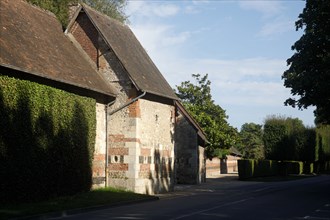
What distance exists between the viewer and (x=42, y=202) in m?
17.2

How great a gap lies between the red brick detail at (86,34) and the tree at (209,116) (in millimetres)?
21408

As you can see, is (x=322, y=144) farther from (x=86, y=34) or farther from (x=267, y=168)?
(x=86, y=34)

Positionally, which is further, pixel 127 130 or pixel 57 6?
pixel 57 6

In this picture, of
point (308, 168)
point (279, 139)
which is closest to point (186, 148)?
→ point (279, 139)

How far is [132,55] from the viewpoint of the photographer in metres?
26.7

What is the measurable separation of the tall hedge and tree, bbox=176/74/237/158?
2529cm

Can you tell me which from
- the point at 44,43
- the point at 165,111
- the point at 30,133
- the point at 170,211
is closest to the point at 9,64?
the point at 30,133

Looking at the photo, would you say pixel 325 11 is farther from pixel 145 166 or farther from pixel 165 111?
pixel 145 166

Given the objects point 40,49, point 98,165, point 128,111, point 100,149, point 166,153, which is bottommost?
point 98,165

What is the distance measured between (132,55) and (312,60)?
9.97m

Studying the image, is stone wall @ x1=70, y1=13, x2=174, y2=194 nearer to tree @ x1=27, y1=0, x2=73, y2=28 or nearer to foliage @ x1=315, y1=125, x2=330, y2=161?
tree @ x1=27, y1=0, x2=73, y2=28

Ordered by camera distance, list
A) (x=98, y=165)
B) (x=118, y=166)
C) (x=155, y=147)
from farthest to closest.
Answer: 1. (x=155, y=147)
2. (x=118, y=166)
3. (x=98, y=165)

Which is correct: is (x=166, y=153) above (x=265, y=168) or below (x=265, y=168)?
above

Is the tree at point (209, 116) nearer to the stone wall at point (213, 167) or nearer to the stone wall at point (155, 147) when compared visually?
the stone wall at point (213, 167)
